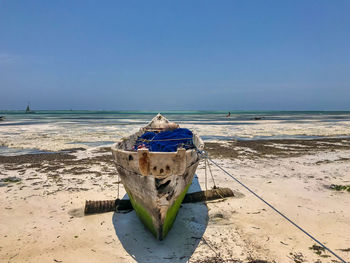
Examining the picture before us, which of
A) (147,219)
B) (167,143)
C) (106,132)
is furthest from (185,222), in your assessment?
(106,132)

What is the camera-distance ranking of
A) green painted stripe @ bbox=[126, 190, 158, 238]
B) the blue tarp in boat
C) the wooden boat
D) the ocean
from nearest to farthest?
the wooden boat < green painted stripe @ bbox=[126, 190, 158, 238] < the blue tarp in boat < the ocean

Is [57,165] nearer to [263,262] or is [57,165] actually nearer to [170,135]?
[170,135]

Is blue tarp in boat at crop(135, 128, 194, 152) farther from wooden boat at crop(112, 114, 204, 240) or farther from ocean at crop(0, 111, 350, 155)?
ocean at crop(0, 111, 350, 155)

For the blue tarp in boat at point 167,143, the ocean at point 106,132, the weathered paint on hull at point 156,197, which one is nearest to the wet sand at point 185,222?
the weathered paint on hull at point 156,197

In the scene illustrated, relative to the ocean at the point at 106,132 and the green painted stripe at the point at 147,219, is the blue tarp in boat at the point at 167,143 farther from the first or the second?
the ocean at the point at 106,132

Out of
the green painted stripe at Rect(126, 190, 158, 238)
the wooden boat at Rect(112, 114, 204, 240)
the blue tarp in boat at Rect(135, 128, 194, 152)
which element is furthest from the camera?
the blue tarp in boat at Rect(135, 128, 194, 152)

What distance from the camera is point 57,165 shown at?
10.8 metres

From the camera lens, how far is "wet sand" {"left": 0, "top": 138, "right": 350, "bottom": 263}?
4.36 metres

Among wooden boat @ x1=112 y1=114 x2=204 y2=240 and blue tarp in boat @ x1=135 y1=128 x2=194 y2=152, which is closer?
wooden boat @ x1=112 y1=114 x2=204 y2=240

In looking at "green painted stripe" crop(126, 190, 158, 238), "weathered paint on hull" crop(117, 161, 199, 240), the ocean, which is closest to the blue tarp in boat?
"weathered paint on hull" crop(117, 161, 199, 240)

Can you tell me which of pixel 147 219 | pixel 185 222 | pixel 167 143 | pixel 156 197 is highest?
pixel 167 143

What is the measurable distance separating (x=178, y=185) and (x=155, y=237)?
4.12 ft

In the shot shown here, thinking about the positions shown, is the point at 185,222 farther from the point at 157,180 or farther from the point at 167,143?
the point at 167,143

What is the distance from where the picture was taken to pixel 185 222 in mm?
5508
